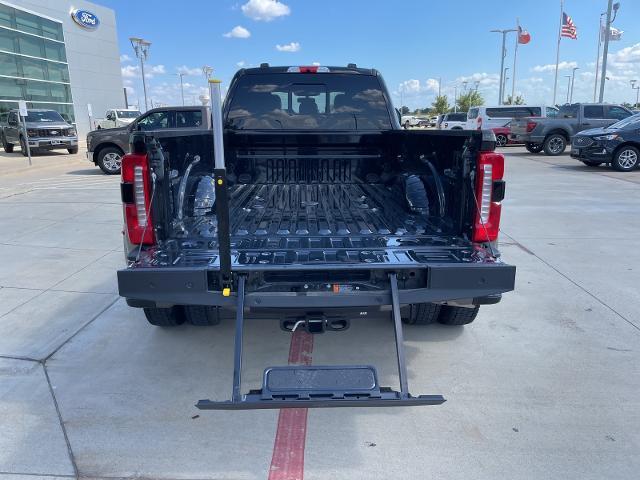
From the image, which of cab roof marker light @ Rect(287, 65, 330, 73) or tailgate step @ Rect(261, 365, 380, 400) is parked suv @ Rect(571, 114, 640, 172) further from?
tailgate step @ Rect(261, 365, 380, 400)

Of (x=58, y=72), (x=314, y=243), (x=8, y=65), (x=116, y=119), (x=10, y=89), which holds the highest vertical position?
(x=58, y=72)

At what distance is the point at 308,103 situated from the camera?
17.7ft

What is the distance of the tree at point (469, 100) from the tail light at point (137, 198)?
65.5m

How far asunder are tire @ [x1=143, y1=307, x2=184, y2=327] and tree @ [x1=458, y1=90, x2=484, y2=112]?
64871 mm

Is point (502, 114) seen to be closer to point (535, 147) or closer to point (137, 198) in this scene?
point (535, 147)

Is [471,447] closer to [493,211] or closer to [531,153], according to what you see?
[493,211]

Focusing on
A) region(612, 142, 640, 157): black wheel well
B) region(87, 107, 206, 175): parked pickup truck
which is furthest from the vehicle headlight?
region(87, 107, 206, 175): parked pickup truck

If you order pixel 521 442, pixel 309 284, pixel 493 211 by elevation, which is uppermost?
pixel 493 211

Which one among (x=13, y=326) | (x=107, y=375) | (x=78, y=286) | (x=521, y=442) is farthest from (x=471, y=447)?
(x=78, y=286)

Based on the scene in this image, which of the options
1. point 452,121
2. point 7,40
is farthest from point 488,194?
point 7,40

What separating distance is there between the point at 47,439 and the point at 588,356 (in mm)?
3629

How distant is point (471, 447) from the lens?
2.78 m

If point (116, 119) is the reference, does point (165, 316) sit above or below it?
below

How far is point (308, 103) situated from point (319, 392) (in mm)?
3670
